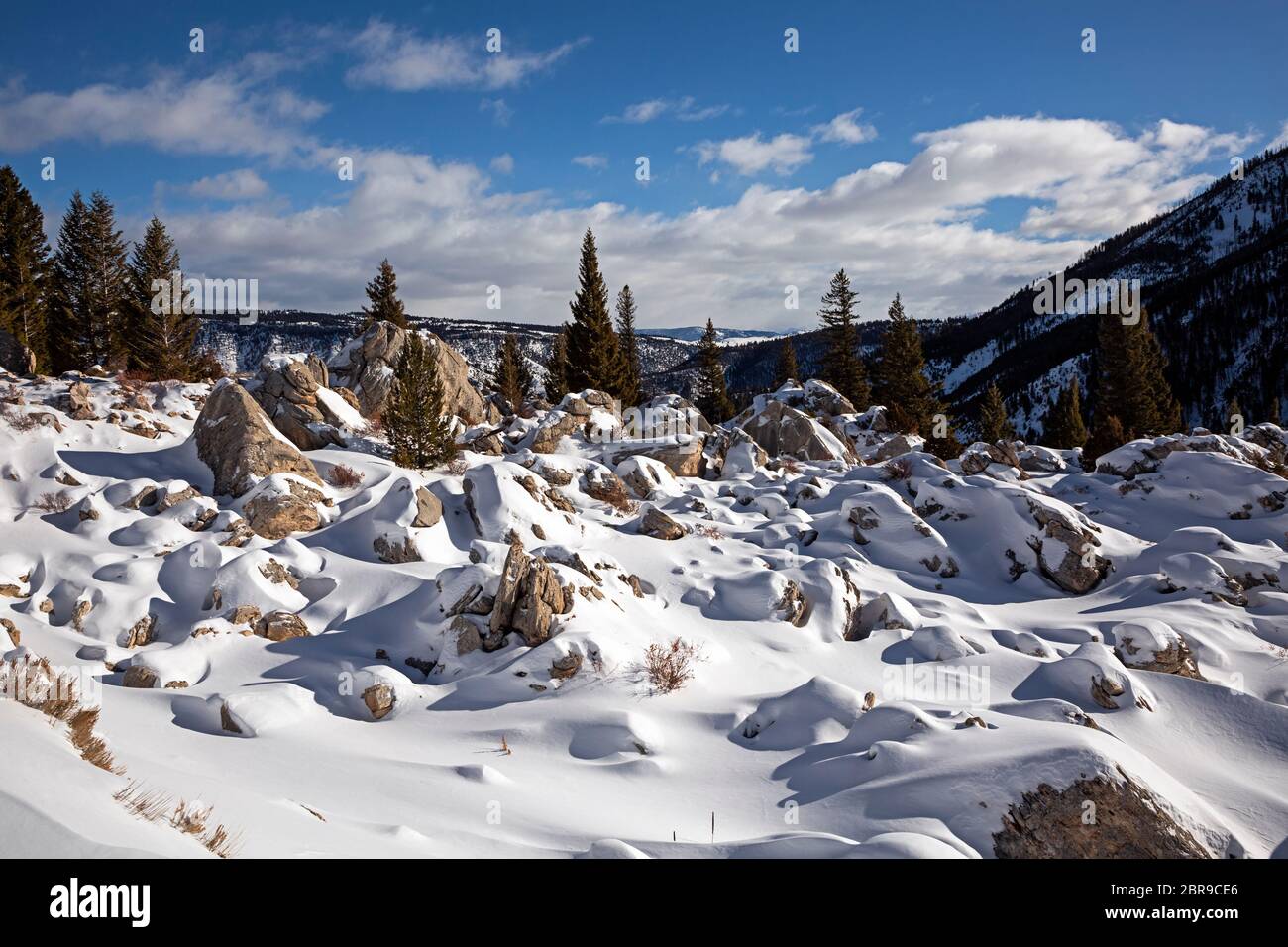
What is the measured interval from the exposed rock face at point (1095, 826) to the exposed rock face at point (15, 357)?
37.8 m

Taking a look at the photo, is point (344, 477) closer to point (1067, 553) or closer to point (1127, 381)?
point (1067, 553)

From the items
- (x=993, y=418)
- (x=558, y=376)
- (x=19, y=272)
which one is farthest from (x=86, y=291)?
(x=993, y=418)

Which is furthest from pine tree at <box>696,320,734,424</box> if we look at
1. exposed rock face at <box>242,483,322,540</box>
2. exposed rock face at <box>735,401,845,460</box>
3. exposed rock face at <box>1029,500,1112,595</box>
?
exposed rock face at <box>242,483,322,540</box>

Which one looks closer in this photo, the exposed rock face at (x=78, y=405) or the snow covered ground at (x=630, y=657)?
the snow covered ground at (x=630, y=657)

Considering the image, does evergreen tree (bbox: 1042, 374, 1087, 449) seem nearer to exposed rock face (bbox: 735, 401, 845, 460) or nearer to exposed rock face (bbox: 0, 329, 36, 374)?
exposed rock face (bbox: 735, 401, 845, 460)

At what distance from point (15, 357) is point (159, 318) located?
18.1 feet

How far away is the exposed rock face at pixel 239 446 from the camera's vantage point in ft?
58.1

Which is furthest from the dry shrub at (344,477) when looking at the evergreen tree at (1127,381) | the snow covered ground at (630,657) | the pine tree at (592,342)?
the evergreen tree at (1127,381)

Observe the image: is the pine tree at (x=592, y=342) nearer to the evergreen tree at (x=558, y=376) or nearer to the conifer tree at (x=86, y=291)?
the evergreen tree at (x=558, y=376)

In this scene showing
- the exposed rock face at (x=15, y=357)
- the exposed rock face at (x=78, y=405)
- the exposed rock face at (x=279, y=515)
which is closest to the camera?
the exposed rock face at (x=279, y=515)

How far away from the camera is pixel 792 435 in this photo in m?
31.7

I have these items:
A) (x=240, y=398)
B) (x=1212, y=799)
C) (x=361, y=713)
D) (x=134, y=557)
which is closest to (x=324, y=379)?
(x=240, y=398)

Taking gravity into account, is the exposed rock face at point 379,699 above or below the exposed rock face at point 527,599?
below

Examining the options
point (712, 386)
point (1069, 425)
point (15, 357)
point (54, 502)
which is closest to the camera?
point (54, 502)
